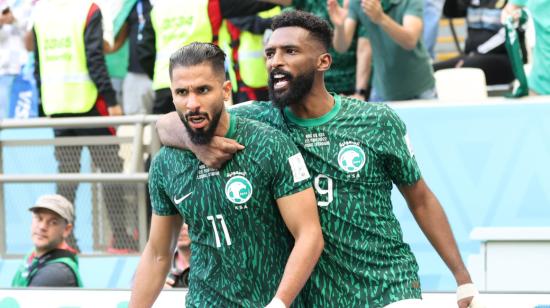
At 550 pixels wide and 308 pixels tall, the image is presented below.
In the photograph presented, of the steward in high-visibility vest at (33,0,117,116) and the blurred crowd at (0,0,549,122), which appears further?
the steward in high-visibility vest at (33,0,117,116)

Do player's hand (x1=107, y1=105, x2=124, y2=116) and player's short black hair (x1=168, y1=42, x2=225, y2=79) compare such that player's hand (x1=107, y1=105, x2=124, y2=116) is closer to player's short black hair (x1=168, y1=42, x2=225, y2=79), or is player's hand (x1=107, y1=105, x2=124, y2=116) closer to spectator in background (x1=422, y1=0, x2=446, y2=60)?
spectator in background (x1=422, y1=0, x2=446, y2=60)

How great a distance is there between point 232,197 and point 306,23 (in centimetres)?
88

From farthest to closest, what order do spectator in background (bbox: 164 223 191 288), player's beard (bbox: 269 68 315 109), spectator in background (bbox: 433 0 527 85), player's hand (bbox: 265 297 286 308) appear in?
1. spectator in background (bbox: 433 0 527 85)
2. spectator in background (bbox: 164 223 191 288)
3. player's beard (bbox: 269 68 315 109)
4. player's hand (bbox: 265 297 286 308)

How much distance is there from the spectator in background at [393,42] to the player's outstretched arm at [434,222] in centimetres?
353

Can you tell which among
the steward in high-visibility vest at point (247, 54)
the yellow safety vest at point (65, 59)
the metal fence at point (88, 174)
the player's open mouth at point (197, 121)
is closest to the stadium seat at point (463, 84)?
the steward in high-visibility vest at point (247, 54)

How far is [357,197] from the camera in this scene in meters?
5.33

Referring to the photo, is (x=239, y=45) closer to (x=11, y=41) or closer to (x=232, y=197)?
(x=11, y=41)

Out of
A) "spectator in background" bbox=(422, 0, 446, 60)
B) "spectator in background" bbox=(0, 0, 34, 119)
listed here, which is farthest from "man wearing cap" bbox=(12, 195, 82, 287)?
"spectator in background" bbox=(422, 0, 446, 60)

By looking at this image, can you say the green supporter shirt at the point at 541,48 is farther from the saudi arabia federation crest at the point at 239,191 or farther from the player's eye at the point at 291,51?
the saudi arabia federation crest at the point at 239,191

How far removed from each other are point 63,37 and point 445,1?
3.27 m

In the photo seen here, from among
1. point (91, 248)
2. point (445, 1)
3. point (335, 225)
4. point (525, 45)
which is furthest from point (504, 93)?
point (335, 225)

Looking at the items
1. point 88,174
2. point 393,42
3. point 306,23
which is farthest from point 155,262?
point 393,42

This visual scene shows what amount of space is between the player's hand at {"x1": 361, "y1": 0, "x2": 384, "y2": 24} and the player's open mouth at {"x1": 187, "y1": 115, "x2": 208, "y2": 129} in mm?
4079

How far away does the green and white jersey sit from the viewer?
200 inches
